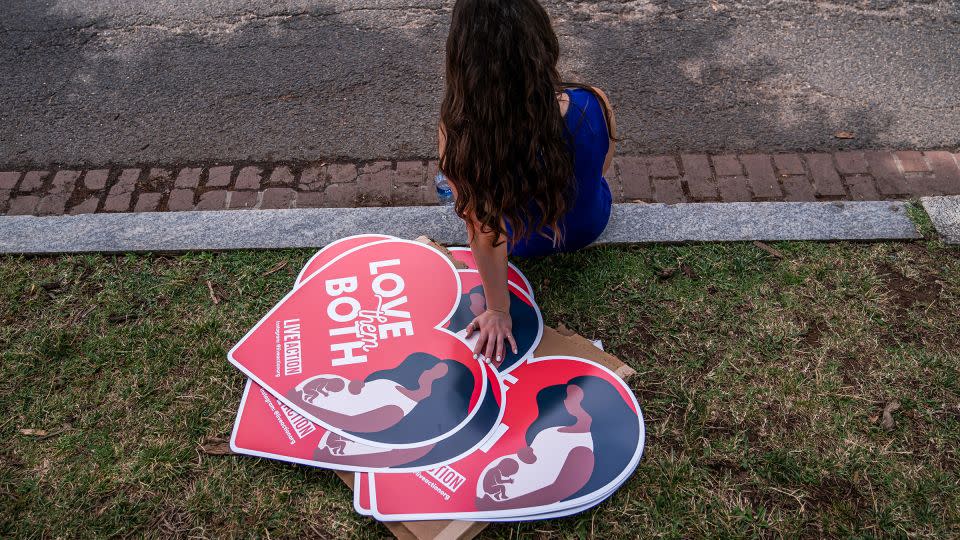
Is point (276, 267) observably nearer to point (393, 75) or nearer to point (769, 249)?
point (393, 75)

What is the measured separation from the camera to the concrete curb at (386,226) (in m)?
2.96

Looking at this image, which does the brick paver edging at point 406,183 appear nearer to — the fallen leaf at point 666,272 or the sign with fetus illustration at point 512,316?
the fallen leaf at point 666,272

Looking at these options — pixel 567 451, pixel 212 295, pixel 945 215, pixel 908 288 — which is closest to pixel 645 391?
pixel 567 451

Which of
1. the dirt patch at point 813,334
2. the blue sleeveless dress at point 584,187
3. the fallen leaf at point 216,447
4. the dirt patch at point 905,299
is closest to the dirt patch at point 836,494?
the dirt patch at point 813,334

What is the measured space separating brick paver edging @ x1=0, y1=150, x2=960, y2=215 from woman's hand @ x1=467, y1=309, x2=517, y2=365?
3.01 feet

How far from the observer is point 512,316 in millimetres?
2662

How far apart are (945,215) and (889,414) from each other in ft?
3.58

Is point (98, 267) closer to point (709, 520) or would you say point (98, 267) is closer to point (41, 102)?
point (41, 102)

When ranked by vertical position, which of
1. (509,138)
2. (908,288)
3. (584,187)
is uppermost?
(509,138)

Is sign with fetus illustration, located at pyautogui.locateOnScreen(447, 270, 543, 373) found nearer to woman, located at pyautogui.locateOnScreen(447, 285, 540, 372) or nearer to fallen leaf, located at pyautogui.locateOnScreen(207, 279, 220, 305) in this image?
woman, located at pyautogui.locateOnScreen(447, 285, 540, 372)

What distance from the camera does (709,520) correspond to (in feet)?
7.14

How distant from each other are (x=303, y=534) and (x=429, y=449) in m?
0.47

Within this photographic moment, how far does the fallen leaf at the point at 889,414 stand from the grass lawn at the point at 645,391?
0.02m

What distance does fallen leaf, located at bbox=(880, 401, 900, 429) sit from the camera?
2.36 meters
